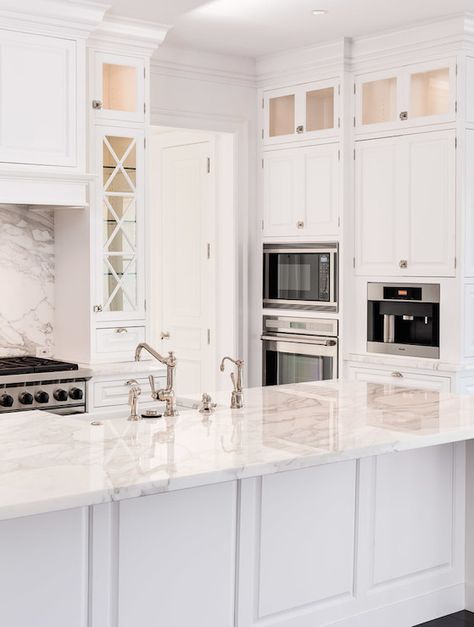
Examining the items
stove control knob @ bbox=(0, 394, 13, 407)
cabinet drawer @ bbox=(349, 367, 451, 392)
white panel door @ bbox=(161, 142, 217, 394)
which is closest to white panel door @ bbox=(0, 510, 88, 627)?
stove control knob @ bbox=(0, 394, 13, 407)

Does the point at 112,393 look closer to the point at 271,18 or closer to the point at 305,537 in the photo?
the point at 305,537

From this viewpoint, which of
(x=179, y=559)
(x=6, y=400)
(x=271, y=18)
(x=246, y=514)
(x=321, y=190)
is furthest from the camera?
(x=321, y=190)

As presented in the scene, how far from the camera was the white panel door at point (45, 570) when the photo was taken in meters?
2.44

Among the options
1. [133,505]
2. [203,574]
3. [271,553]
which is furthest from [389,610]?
[133,505]

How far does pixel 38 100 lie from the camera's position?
4703 mm

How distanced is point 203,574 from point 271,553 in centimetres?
29

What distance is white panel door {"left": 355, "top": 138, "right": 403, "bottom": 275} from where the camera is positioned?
5516mm

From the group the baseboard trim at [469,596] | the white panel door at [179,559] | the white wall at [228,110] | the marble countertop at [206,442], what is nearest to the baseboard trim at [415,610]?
the baseboard trim at [469,596]

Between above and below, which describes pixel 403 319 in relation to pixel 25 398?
above

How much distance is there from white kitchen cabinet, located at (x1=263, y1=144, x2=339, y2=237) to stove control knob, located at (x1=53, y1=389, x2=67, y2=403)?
6.81 ft

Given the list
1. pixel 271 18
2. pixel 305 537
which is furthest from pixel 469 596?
pixel 271 18

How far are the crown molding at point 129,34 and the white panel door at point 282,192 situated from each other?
1317mm

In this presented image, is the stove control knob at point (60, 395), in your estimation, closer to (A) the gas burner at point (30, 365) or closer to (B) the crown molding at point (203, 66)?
(A) the gas burner at point (30, 365)

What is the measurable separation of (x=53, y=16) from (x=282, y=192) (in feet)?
6.89
